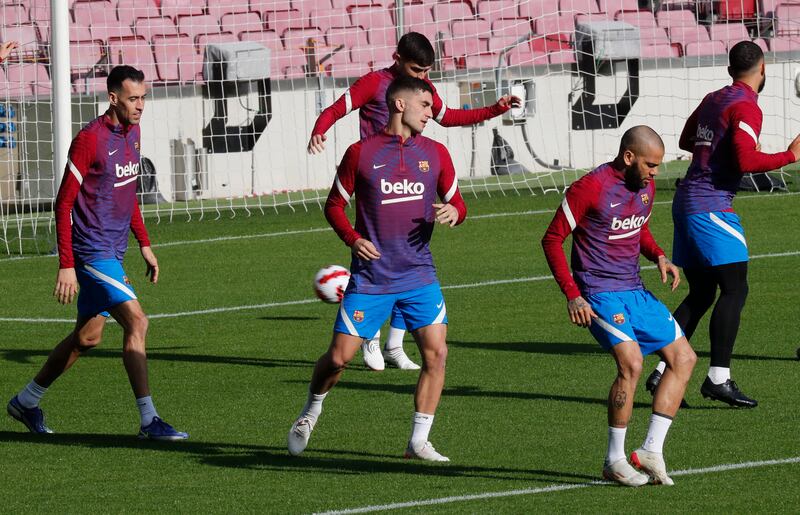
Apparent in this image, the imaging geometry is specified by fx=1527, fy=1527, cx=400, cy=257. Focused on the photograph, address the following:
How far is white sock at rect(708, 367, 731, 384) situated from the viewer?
29.4 feet

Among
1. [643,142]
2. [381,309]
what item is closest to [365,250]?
[381,309]

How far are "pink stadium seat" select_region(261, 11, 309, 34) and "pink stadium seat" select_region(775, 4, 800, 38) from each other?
798 cm

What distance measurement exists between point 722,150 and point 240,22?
17.2 meters

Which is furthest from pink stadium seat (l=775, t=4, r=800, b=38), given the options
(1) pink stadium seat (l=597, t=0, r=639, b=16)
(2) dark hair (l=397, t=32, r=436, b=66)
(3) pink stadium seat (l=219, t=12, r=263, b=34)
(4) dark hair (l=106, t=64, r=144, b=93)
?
(4) dark hair (l=106, t=64, r=144, b=93)

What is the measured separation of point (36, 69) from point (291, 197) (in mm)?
4217

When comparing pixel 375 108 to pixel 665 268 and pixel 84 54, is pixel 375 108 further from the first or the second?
pixel 84 54

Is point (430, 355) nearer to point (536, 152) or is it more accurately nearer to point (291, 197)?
point (291, 197)

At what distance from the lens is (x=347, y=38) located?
1004 inches

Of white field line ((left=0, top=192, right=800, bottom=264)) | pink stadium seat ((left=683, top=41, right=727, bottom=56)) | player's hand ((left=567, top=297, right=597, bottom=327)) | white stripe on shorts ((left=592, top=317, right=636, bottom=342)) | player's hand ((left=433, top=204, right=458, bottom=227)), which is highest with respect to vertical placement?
pink stadium seat ((left=683, top=41, right=727, bottom=56))

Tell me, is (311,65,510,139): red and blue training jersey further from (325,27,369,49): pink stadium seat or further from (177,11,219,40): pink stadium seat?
(325,27,369,49): pink stadium seat

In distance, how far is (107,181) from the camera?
866cm

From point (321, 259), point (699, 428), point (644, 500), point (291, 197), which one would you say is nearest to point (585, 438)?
point (699, 428)

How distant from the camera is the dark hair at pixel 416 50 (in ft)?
32.2

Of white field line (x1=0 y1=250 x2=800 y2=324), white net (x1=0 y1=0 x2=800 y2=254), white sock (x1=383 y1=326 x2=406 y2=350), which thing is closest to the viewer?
white sock (x1=383 y1=326 x2=406 y2=350)
